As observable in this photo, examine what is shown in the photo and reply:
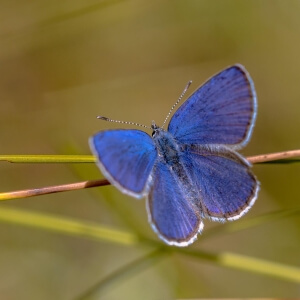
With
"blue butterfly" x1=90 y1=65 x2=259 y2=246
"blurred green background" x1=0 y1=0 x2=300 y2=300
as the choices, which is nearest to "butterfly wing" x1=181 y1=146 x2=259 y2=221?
"blue butterfly" x1=90 y1=65 x2=259 y2=246

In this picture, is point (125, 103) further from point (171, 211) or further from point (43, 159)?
point (43, 159)

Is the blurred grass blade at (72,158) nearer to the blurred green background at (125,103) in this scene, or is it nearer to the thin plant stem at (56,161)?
the thin plant stem at (56,161)

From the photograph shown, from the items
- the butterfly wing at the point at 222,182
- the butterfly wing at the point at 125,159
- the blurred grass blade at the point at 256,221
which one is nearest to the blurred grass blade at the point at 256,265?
the blurred grass blade at the point at 256,221

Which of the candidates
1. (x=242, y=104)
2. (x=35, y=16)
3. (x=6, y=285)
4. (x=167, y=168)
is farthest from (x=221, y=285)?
(x=35, y=16)

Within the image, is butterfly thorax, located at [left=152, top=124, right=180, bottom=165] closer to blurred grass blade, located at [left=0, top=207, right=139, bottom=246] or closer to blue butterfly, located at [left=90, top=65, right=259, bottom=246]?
blue butterfly, located at [left=90, top=65, right=259, bottom=246]

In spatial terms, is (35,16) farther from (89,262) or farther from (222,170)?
(222,170)
